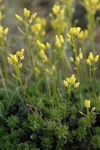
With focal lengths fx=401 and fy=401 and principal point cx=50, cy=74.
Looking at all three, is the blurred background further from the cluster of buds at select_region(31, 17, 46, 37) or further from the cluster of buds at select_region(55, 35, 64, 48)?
the cluster of buds at select_region(55, 35, 64, 48)

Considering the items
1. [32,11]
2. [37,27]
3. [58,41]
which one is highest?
[32,11]

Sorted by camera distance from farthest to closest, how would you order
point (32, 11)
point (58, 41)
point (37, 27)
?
point (32, 11)
point (37, 27)
point (58, 41)

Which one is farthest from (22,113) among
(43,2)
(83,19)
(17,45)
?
(43,2)

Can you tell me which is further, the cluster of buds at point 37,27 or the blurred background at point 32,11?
the blurred background at point 32,11

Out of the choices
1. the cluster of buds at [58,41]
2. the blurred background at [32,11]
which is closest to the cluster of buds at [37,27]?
the cluster of buds at [58,41]

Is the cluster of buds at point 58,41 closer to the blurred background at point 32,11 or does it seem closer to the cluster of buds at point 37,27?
the cluster of buds at point 37,27

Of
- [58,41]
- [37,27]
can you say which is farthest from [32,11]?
[58,41]

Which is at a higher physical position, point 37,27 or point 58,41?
point 37,27

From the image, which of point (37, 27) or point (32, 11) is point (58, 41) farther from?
point (32, 11)

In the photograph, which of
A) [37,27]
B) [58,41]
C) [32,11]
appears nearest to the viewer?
[58,41]

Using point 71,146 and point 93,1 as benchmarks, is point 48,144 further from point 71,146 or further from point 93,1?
point 93,1

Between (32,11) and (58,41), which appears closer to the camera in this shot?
(58,41)
